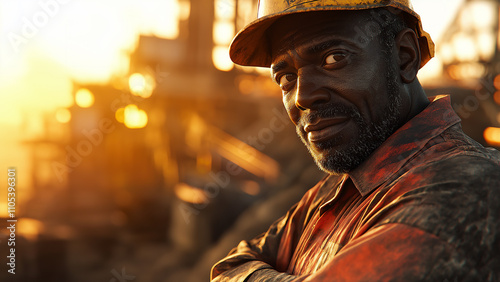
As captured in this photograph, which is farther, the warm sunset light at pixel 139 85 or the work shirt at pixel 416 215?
the warm sunset light at pixel 139 85

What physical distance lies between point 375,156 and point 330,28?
54 cm

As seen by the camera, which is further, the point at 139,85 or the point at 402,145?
the point at 139,85

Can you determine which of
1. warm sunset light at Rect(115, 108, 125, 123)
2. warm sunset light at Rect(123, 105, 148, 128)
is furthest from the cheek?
warm sunset light at Rect(115, 108, 125, 123)

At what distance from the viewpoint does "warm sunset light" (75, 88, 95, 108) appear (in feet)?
53.6

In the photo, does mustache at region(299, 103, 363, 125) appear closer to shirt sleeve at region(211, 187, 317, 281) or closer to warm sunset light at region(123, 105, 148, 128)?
shirt sleeve at region(211, 187, 317, 281)

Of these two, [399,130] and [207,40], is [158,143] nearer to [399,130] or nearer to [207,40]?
[207,40]

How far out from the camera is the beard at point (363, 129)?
1.60 meters

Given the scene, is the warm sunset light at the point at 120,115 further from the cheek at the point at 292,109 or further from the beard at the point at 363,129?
the beard at the point at 363,129

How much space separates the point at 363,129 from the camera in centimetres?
162

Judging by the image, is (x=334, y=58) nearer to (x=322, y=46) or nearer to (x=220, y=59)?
(x=322, y=46)

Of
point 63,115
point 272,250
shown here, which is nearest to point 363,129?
point 272,250

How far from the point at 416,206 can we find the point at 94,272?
1090cm

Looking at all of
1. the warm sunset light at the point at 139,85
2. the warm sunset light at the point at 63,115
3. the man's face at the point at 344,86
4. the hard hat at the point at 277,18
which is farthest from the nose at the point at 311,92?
the warm sunset light at the point at 63,115

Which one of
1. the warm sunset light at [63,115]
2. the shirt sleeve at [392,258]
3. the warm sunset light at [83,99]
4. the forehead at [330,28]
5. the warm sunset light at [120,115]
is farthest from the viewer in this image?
the warm sunset light at [83,99]
